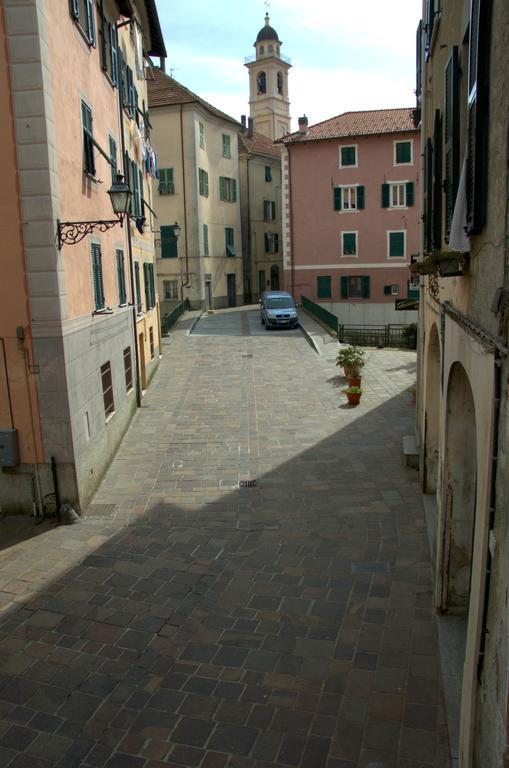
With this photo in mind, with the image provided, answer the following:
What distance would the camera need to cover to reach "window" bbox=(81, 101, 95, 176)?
39.9 ft

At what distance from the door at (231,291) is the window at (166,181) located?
7908mm

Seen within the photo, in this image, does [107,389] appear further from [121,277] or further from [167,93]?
[167,93]

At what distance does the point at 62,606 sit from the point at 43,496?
309 cm

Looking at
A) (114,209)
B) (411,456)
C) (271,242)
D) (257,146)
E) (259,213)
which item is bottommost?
(411,456)

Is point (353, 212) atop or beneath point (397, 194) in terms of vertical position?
beneath

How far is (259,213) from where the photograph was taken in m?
48.5

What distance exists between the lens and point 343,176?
128ft

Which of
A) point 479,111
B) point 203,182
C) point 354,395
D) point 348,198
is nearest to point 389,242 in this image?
point 348,198

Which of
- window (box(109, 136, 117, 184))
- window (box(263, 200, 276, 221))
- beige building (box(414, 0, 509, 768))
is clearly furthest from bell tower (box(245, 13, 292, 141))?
beige building (box(414, 0, 509, 768))

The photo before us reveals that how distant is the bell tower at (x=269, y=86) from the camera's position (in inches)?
2717

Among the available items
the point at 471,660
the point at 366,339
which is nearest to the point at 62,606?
the point at 471,660

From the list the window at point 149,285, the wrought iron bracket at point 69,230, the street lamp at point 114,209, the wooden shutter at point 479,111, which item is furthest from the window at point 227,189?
the wooden shutter at point 479,111

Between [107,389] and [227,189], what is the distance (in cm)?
3208

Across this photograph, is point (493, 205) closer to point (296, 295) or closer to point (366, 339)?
point (366, 339)
